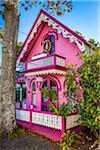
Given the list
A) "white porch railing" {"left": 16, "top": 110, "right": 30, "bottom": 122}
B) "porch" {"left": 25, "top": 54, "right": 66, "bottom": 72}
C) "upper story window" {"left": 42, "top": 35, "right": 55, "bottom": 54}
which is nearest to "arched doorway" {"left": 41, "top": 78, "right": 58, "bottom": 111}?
"porch" {"left": 25, "top": 54, "right": 66, "bottom": 72}

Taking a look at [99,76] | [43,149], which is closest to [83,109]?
[99,76]

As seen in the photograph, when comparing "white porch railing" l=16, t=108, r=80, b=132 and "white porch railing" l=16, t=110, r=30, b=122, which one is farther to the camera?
"white porch railing" l=16, t=110, r=30, b=122

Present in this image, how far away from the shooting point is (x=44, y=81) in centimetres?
1077

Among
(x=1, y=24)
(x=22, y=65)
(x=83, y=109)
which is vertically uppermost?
(x=1, y=24)

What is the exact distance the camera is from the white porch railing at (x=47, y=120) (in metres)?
6.76

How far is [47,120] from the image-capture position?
727 cm

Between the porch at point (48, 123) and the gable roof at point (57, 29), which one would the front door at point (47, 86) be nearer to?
the porch at point (48, 123)

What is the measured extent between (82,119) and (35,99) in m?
5.69

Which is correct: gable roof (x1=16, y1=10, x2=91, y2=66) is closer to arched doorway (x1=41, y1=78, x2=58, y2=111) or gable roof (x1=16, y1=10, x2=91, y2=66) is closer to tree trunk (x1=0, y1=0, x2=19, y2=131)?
tree trunk (x1=0, y1=0, x2=19, y2=131)

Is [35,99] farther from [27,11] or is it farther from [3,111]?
[27,11]

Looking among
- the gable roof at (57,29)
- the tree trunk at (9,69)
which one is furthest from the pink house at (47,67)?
the tree trunk at (9,69)

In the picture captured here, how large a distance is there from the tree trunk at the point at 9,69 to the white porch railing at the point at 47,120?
0.98 meters

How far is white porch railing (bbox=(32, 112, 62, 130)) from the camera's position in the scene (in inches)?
266

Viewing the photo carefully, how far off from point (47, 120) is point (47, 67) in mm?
2995
